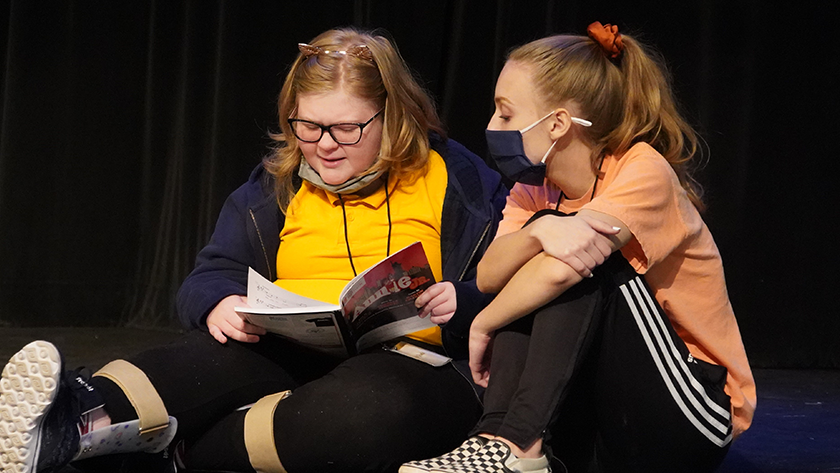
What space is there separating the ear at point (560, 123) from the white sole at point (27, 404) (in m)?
0.89

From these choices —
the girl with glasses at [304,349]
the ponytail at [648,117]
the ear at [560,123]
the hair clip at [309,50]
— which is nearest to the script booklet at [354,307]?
the girl with glasses at [304,349]

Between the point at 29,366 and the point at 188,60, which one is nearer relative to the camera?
the point at 29,366

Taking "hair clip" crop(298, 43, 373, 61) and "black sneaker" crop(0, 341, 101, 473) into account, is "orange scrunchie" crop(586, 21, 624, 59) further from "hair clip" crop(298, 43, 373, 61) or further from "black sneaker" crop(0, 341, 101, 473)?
"black sneaker" crop(0, 341, 101, 473)

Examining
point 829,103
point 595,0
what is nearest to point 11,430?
point 595,0

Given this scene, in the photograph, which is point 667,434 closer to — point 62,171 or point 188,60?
point 188,60

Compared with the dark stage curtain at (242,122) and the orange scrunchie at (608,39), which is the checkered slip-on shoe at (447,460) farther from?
the dark stage curtain at (242,122)

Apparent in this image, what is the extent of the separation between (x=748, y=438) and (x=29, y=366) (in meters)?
1.54

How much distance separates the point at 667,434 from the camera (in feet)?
4.55

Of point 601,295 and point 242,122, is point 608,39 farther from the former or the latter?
point 242,122

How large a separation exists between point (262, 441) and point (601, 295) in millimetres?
648

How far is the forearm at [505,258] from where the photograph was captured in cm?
143

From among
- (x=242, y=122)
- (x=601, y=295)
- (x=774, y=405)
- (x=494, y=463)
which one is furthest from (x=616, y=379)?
(x=242, y=122)

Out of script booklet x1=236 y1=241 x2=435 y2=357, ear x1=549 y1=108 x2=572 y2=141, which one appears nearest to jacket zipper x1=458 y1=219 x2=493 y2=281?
script booklet x1=236 y1=241 x2=435 y2=357

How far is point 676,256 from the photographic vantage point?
1478mm
